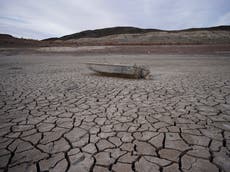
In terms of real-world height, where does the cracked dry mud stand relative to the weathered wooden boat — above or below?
below

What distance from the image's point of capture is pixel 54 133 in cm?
227

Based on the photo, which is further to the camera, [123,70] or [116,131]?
[123,70]

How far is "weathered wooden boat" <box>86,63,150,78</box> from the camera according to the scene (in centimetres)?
586

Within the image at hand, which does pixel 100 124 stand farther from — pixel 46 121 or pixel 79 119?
pixel 46 121

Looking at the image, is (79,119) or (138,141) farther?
(79,119)

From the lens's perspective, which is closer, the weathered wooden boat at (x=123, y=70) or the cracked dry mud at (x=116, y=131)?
the cracked dry mud at (x=116, y=131)

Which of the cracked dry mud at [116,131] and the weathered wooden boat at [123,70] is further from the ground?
the weathered wooden boat at [123,70]

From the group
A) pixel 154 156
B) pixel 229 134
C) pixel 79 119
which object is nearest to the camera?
pixel 154 156

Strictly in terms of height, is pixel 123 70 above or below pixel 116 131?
above

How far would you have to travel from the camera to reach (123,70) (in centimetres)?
606

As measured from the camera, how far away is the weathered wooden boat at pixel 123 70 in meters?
5.86

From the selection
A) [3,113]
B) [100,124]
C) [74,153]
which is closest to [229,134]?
[100,124]

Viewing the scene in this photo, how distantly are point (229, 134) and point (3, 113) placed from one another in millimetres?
3880

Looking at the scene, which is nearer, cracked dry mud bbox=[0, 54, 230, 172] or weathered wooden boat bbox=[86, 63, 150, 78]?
cracked dry mud bbox=[0, 54, 230, 172]
